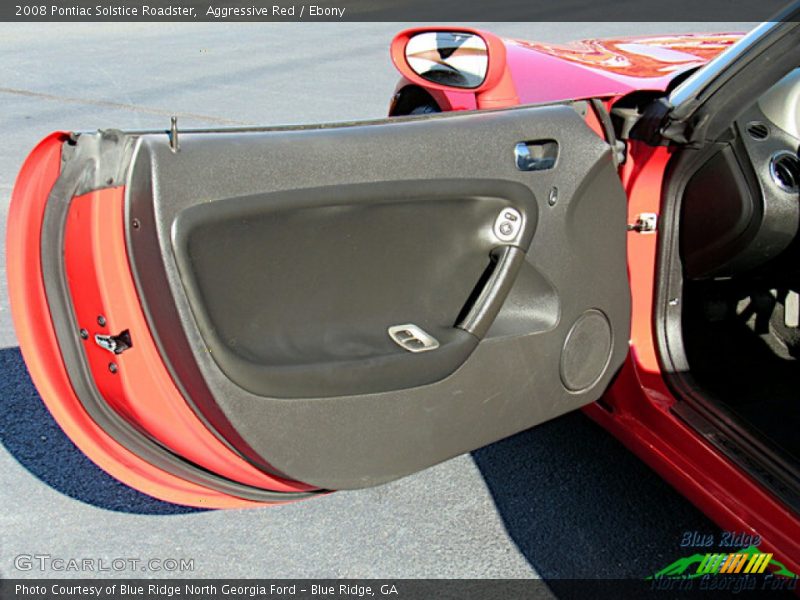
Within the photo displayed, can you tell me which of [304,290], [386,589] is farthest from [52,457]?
[304,290]

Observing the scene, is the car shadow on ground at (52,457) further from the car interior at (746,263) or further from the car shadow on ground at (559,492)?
the car interior at (746,263)

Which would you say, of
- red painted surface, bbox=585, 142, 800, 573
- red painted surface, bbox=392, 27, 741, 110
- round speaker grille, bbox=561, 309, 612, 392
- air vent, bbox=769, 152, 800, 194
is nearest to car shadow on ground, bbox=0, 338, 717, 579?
red painted surface, bbox=585, 142, 800, 573

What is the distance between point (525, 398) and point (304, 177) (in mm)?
670

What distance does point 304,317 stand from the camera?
180 centimetres

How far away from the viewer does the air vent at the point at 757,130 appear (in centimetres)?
235

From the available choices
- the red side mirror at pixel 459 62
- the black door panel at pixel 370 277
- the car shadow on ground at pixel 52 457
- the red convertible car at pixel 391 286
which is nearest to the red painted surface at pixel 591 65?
the red side mirror at pixel 459 62

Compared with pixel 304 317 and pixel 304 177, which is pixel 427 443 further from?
pixel 304 177

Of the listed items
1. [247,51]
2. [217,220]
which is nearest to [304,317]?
[217,220]

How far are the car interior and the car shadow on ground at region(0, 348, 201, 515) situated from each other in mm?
1482

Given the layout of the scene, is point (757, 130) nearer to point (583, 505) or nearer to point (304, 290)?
point (583, 505)

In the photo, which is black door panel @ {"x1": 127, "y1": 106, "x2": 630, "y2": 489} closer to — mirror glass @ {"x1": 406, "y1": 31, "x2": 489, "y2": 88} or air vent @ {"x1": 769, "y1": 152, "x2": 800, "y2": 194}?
air vent @ {"x1": 769, "y1": 152, "x2": 800, "y2": 194}

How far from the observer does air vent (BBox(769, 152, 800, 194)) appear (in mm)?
2357

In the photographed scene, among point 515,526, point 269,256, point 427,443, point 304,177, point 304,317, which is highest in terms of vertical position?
point 304,177

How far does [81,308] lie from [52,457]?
1.24m
